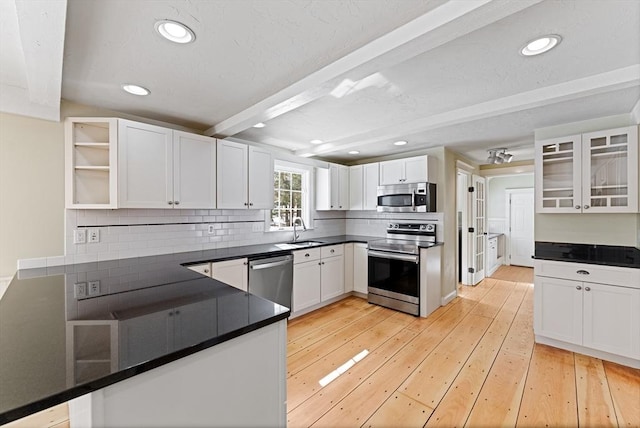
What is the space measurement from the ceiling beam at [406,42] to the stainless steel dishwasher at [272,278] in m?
1.64

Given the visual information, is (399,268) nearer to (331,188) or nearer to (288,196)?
(331,188)

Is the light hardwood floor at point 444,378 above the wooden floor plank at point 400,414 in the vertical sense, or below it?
Answer: above

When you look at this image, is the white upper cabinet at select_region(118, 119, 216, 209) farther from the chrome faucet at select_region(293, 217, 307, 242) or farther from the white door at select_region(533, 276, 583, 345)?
the white door at select_region(533, 276, 583, 345)

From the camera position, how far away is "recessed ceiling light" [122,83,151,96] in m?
2.12

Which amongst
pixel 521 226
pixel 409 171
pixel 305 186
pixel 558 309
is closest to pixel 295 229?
pixel 305 186

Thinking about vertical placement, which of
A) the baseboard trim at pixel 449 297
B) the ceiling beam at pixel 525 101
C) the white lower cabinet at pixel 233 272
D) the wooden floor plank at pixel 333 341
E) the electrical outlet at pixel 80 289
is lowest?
the wooden floor plank at pixel 333 341

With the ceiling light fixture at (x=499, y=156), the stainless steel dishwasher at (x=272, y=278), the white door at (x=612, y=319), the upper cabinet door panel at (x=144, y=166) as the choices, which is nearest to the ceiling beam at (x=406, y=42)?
the upper cabinet door panel at (x=144, y=166)

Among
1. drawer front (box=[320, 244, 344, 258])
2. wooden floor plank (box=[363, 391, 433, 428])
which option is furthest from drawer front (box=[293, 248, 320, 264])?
wooden floor plank (box=[363, 391, 433, 428])

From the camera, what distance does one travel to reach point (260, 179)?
11.2 ft

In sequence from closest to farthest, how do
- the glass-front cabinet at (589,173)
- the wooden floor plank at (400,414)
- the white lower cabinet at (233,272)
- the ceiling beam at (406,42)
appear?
the ceiling beam at (406,42) → the wooden floor plank at (400,414) → the glass-front cabinet at (589,173) → the white lower cabinet at (233,272)

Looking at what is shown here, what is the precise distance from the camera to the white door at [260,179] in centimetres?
333

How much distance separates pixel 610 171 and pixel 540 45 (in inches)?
75.5

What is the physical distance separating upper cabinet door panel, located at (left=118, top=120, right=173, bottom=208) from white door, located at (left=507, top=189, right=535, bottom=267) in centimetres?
729

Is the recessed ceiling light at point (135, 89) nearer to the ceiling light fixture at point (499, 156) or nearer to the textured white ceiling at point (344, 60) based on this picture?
the textured white ceiling at point (344, 60)
